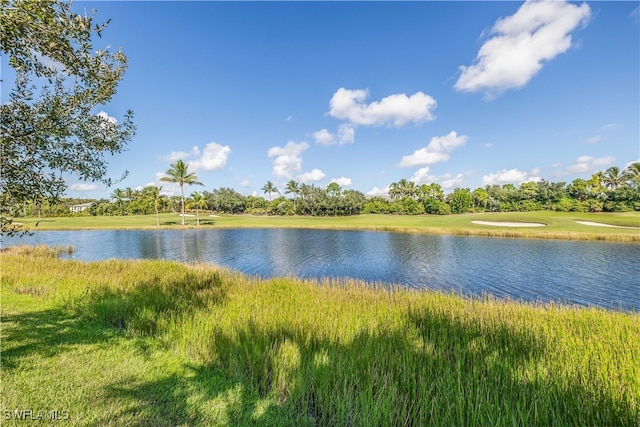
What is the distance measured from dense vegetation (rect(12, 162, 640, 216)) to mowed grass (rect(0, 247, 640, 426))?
56.2 meters

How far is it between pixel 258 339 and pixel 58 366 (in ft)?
10.1

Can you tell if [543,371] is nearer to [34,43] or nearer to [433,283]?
[34,43]

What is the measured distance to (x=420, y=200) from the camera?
91.5 meters

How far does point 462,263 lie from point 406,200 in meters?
65.6

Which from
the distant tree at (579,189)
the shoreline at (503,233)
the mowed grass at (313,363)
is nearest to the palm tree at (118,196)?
the shoreline at (503,233)

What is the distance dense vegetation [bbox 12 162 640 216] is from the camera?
60.8m

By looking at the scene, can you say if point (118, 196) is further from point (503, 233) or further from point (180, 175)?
point (503, 233)

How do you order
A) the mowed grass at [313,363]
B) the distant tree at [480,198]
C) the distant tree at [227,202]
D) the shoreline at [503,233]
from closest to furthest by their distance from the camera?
the mowed grass at [313,363] < the shoreline at [503,233] < the distant tree at [480,198] < the distant tree at [227,202]

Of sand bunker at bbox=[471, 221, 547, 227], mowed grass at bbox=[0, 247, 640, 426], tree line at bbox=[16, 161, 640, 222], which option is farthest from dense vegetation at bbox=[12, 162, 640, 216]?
mowed grass at bbox=[0, 247, 640, 426]

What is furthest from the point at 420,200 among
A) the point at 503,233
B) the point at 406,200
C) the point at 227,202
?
the point at 227,202

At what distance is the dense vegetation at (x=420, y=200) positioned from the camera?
6084 centimetres

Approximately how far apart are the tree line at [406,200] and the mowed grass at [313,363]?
54228 millimetres

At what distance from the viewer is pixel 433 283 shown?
15297mm

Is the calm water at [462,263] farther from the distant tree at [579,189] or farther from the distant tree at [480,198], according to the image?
the distant tree at [480,198]
